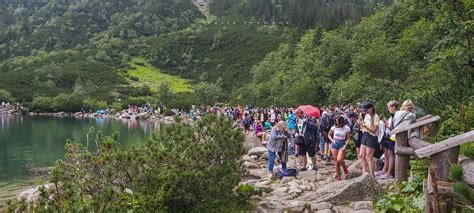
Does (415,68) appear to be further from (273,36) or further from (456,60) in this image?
(273,36)

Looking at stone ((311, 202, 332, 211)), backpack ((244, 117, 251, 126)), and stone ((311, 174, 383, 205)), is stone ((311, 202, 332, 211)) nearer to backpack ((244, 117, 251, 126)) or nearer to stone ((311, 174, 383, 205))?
stone ((311, 174, 383, 205))

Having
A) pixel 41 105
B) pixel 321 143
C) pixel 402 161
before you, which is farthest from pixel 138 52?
pixel 402 161

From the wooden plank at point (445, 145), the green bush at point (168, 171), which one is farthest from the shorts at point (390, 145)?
the wooden plank at point (445, 145)

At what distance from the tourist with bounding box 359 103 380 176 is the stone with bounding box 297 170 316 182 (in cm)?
211

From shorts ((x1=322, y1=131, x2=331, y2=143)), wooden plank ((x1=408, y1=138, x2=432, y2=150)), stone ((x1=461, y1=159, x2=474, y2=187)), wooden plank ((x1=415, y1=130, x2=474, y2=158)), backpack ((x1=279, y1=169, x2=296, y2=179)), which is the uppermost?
wooden plank ((x1=415, y1=130, x2=474, y2=158))

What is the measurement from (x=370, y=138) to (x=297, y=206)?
2.73 metres

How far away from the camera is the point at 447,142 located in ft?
16.3

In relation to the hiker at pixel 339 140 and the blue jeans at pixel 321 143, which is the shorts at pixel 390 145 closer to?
the hiker at pixel 339 140

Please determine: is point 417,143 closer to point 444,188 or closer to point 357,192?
point 444,188

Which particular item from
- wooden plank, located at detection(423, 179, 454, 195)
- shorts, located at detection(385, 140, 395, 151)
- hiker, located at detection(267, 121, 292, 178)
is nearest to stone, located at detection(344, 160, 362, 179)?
shorts, located at detection(385, 140, 395, 151)

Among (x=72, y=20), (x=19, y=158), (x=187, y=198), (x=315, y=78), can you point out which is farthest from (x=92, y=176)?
(x=72, y=20)

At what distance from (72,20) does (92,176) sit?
198 m

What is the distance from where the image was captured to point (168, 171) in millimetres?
8438

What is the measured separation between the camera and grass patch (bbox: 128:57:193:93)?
12422 centimetres
